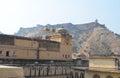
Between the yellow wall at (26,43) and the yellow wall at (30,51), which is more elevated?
the yellow wall at (26,43)

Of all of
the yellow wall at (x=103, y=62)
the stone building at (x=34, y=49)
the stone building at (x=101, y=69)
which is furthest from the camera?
the yellow wall at (x=103, y=62)

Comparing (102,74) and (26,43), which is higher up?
(26,43)

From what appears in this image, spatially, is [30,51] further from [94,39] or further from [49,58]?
[94,39]

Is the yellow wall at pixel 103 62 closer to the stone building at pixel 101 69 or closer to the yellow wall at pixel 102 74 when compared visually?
the stone building at pixel 101 69

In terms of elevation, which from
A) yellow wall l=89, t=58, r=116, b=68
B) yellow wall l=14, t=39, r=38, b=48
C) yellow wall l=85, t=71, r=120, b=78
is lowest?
yellow wall l=85, t=71, r=120, b=78

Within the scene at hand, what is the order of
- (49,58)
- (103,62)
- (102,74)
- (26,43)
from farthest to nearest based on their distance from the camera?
(49,58), (103,62), (102,74), (26,43)

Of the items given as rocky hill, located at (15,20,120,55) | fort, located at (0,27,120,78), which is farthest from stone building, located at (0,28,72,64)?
rocky hill, located at (15,20,120,55)

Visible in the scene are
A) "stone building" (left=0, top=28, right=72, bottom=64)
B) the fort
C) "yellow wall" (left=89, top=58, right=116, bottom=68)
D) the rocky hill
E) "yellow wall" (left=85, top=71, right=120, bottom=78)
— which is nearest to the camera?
the fort

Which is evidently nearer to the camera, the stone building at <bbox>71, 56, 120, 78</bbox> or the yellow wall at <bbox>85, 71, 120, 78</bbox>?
the yellow wall at <bbox>85, 71, 120, 78</bbox>

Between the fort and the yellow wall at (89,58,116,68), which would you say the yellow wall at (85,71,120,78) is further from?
the yellow wall at (89,58,116,68)

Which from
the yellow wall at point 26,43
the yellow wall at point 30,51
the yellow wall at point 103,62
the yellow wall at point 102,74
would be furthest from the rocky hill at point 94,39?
the yellow wall at point 26,43

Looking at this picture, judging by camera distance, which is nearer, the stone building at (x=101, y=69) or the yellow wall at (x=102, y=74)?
the yellow wall at (x=102, y=74)

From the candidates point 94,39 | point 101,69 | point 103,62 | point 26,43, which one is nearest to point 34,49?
point 26,43

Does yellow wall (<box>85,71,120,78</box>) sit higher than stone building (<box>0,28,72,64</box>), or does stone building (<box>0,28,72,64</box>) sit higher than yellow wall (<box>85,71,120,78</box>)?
stone building (<box>0,28,72,64</box>)
